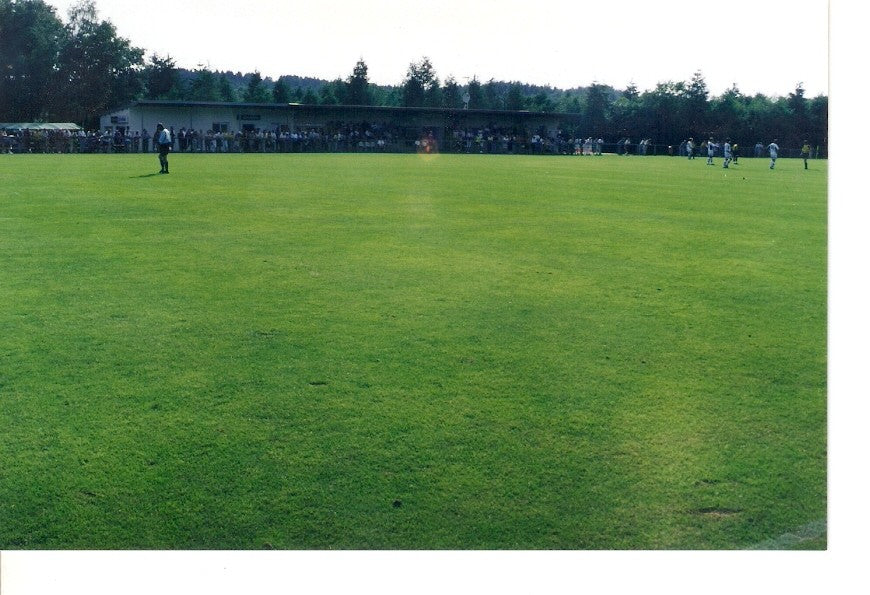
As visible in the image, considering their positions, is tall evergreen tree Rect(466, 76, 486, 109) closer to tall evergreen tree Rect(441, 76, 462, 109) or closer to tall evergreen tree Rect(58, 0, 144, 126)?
tall evergreen tree Rect(441, 76, 462, 109)

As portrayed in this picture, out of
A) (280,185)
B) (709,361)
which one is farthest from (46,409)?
(280,185)

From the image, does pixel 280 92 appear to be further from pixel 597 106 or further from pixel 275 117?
pixel 597 106

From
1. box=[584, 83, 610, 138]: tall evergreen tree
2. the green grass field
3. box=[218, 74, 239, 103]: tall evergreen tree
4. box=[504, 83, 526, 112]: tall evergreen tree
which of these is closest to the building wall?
box=[504, 83, 526, 112]: tall evergreen tree

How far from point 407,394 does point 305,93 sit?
4783 centimetres

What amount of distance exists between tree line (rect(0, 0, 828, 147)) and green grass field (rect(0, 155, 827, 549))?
29581 millimetres

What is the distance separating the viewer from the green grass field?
11.1ft

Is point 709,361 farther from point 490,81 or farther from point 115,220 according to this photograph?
point 490,81

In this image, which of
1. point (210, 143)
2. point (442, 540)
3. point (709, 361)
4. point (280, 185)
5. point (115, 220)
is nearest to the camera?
point (442, 540)

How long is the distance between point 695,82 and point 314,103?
19.7 metres

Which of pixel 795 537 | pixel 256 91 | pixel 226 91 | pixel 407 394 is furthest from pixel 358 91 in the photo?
pixel 795 537

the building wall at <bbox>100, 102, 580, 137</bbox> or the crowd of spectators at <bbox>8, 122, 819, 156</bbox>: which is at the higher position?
the building wall at <bbox>100, 102, 580, 137</bbox>

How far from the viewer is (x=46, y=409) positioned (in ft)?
14.3

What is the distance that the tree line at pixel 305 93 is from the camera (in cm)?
3881

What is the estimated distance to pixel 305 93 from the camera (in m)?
50.3
